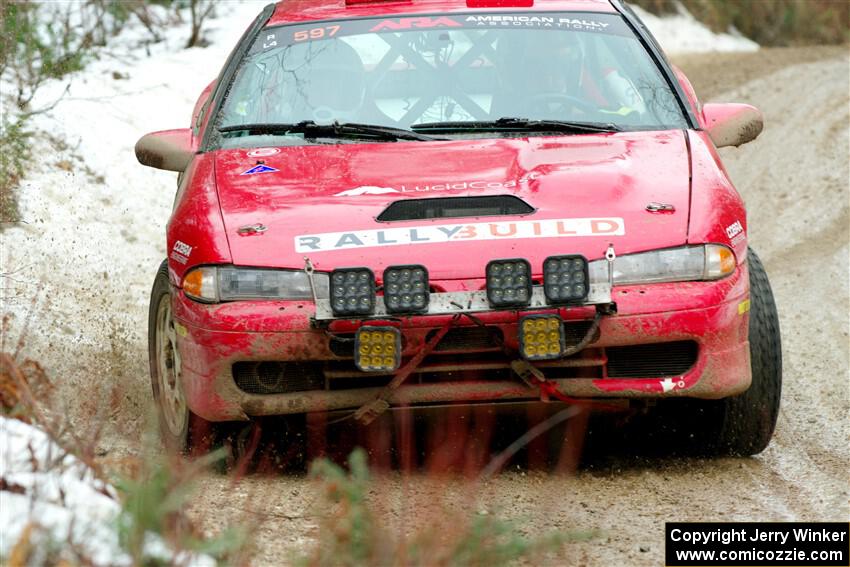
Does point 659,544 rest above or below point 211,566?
below

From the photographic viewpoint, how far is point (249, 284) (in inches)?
202

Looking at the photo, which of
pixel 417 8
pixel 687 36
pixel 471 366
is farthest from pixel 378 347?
pixel 687 36

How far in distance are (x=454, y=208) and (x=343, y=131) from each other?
0.90 m

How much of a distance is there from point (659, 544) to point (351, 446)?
1745 millimetres

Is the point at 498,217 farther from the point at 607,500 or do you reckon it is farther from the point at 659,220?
the point at 607,500

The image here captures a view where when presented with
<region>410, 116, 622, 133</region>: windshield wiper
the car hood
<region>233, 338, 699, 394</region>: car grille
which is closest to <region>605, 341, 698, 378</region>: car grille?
<region>233, 338, 699, 394</region>: car grille

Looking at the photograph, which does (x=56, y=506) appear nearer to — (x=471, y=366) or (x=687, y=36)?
(x=471, y=366)

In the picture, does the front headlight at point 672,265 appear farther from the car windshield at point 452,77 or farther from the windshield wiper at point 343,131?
the windshield wiper at point 343,131

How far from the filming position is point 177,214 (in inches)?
218

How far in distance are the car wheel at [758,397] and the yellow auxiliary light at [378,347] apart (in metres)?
1.37

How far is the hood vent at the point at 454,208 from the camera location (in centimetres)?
521

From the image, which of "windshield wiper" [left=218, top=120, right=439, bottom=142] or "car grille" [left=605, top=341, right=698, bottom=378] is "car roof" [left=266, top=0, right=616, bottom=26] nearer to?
"windshield wiper" [left=218, top=120, right=439, bottom=142]

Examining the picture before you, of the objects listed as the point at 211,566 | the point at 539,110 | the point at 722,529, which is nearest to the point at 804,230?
the point at 539,110

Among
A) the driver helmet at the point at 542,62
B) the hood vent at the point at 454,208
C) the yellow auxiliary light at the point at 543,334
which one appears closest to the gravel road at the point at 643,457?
the yellow auxiliary light at the point at 543,334
